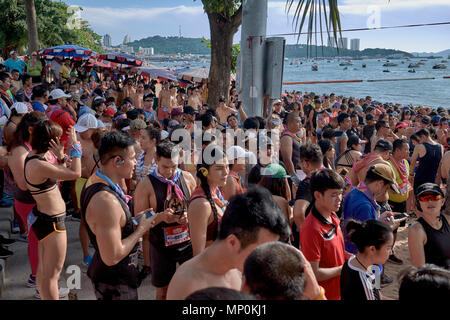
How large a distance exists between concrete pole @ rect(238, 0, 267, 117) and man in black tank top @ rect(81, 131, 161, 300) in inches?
118

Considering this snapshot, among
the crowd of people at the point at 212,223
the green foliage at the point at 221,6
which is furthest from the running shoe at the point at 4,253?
the green foliage at the point at 221,6

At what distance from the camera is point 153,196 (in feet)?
12.5

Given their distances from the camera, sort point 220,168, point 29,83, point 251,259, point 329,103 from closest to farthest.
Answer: point 251,259
point 220,168
point 29,83
point 329,103

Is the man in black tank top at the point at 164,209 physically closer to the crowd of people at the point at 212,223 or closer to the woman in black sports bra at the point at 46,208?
the crowd of people at the point at 212,223

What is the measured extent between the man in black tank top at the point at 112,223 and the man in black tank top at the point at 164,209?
0.64m

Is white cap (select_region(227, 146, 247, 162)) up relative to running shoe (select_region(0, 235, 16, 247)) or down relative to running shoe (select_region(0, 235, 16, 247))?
up

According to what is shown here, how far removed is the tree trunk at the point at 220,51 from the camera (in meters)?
11.6

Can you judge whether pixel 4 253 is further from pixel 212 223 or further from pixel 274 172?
pixel 274 172

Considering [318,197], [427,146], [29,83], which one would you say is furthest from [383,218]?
[29,83]

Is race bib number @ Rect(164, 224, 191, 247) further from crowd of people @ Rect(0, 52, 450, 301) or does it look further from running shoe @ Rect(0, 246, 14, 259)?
running shoe @ Rect(0, 246, 14, 259)

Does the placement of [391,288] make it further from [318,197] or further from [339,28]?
[339,28]

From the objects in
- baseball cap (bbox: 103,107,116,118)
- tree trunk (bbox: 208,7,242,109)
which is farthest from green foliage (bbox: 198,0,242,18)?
baseball cap (bbox: 103,107,116,118)

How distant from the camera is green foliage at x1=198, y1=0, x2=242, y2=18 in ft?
33.8
